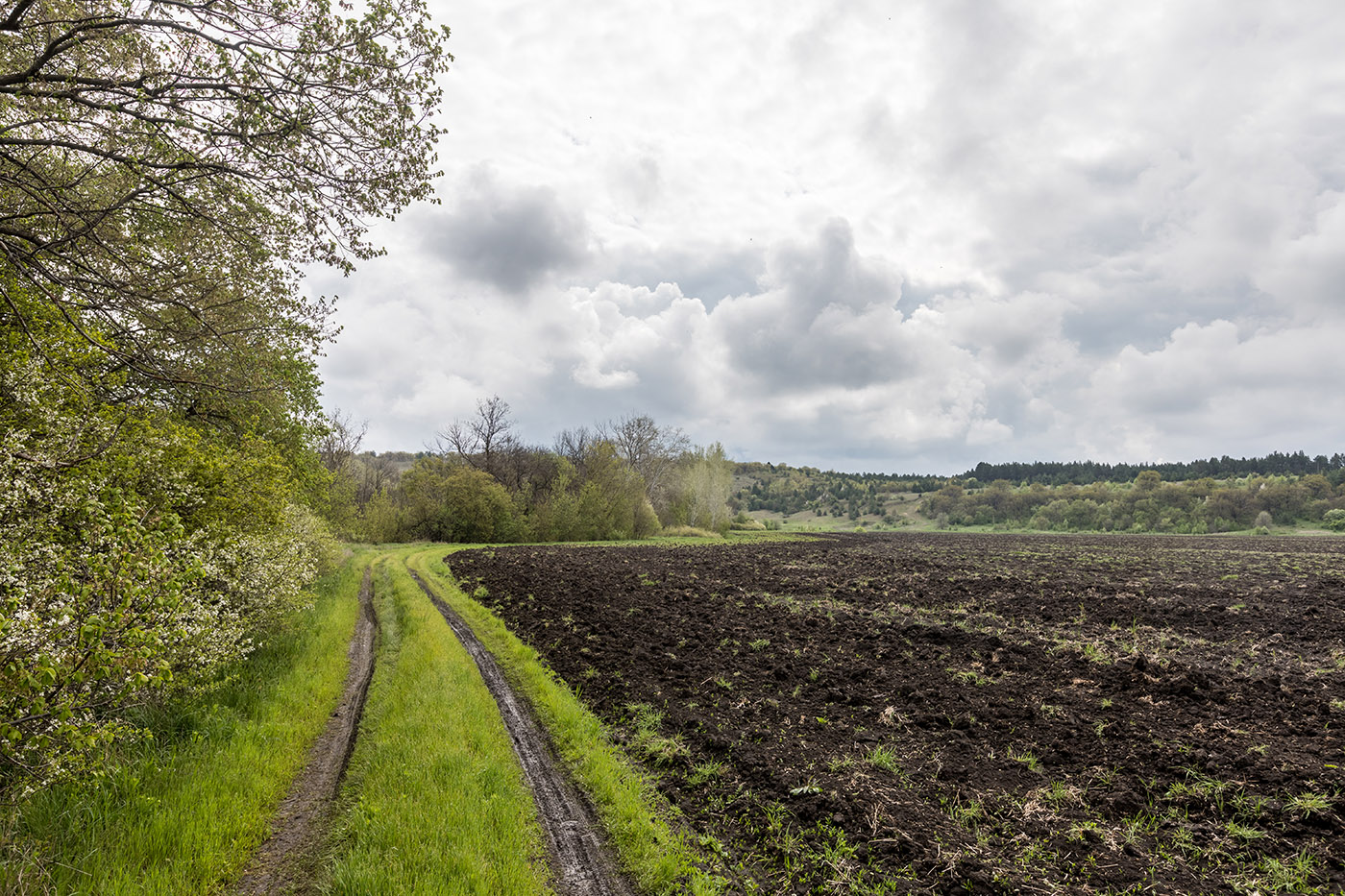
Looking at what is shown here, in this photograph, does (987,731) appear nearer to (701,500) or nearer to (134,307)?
(134,307)

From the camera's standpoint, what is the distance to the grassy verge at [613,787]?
17.7 ft

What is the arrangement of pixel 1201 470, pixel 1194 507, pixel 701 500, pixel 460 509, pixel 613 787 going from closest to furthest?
pixel 613 787 < pixel 460 509 < pixel 701 500 < pixel 1194 507 < pixel 1201 470

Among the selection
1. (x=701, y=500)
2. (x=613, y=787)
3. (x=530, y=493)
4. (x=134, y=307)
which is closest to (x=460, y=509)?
(x=530, y=493)

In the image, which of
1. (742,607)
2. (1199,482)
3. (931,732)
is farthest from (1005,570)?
(1199,482)

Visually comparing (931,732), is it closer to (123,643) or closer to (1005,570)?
(123,643)

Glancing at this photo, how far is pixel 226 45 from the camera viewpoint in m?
7.12

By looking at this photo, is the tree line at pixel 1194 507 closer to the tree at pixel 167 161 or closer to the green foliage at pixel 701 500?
the green foliage at pixel 701 500

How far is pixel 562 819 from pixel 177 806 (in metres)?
3.89

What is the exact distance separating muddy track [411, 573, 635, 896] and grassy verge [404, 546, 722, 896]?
165mm

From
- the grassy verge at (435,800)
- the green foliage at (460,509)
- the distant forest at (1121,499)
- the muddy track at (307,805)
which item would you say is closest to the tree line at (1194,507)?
the distant forest at (1121,499)

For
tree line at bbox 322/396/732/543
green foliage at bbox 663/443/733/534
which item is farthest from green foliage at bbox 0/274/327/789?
green foliage at bbox 663/443/733/534

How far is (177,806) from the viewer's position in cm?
568

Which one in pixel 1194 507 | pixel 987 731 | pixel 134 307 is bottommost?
pixel 987 731

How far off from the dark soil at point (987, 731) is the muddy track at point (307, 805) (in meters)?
3.84
